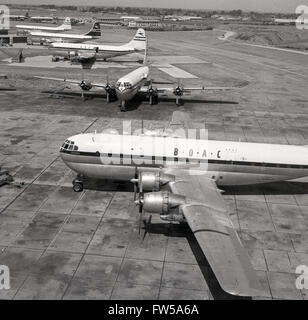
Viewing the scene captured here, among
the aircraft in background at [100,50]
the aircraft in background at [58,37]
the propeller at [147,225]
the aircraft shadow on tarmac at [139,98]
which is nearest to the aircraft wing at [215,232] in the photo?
the propeller at [147,225]

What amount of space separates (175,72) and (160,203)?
59.9 meters

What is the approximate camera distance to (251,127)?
1745 inches

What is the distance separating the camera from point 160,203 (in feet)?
68.2

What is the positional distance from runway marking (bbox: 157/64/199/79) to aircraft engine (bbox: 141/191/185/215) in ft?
179

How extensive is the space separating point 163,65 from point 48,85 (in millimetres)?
30757

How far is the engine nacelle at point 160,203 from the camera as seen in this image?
20.8 m

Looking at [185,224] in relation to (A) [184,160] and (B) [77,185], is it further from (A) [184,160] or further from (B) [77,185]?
(B) [77,185]

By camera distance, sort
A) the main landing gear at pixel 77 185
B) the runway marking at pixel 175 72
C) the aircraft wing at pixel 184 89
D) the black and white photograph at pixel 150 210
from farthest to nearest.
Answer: the runway marking at pixel 175 72, the aircraft wing at pixel 184 89, the main landing gear at pixel 77 185, the black and white photograph at pixel 150 210

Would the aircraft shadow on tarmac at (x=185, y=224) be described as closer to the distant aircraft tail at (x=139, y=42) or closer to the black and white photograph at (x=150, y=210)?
the black and white photograph at (x=150, y=210)

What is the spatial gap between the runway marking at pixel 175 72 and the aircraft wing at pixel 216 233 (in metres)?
50.6

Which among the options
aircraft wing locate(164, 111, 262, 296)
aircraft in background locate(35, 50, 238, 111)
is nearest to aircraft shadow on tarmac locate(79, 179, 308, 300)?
aircraft wing locate(164, 111, 262, 296)

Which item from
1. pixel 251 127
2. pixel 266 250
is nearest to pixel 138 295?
pixel 266 250

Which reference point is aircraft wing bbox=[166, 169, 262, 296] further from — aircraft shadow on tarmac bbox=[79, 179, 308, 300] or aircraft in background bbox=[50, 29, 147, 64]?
aircraft in background bbox=[50, 29, 147, 64]

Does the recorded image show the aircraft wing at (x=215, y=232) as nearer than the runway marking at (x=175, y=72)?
Yes
